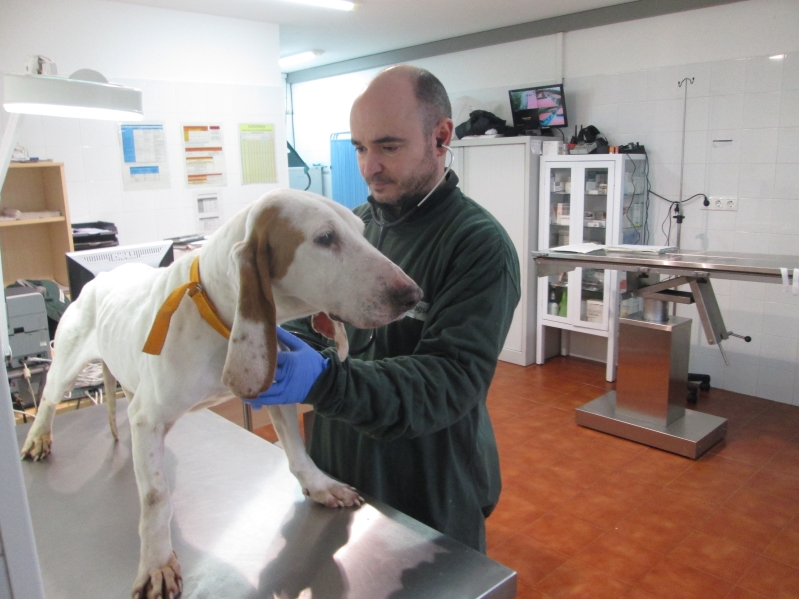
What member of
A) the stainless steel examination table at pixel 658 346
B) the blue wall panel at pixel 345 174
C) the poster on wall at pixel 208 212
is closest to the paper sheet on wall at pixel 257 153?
the poster on wall at pixel 208 212

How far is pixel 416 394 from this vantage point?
1.12 meters

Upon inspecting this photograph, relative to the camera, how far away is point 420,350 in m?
1.24

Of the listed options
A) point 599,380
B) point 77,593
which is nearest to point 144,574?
point 77,593

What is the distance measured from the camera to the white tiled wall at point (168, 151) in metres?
4.27

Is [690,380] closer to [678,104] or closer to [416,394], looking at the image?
[678,104]

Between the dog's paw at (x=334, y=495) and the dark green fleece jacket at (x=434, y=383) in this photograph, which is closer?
the dark green fleece jacket at (x=434, y=383)

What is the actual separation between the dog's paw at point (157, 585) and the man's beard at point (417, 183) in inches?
34.6

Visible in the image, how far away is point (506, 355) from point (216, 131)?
3.09 metres

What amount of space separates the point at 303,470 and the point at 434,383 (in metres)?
0.39

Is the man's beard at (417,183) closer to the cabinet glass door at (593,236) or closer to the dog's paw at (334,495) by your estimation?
the dog's paw at (334,495)

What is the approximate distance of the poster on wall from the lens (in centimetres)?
496

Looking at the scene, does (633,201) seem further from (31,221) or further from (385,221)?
(31,221)

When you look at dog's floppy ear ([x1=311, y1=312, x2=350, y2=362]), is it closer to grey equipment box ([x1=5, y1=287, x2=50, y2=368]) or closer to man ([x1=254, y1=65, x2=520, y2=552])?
man ([x1=254, y1=65, x2=520, y2=552])

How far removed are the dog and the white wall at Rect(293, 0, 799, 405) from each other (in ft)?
13.4
